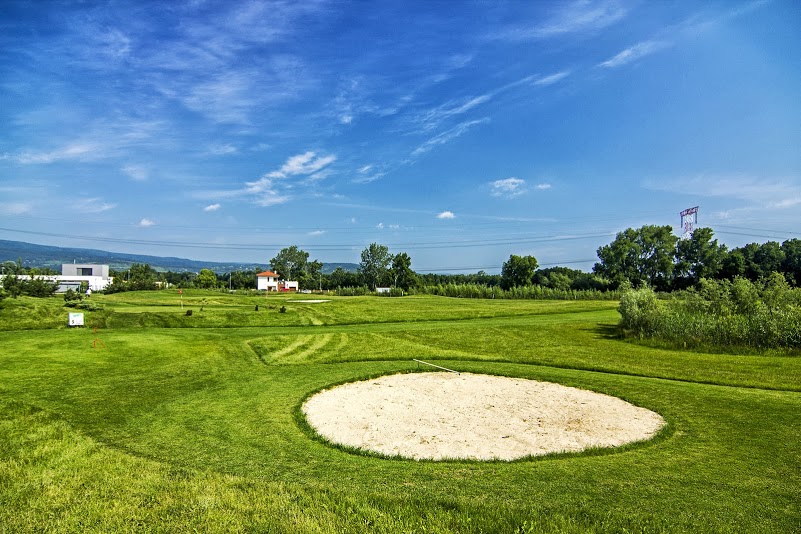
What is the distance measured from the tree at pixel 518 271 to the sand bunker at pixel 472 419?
75428 mm

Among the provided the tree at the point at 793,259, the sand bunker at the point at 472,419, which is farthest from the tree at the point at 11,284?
the tree at the point at 793,259

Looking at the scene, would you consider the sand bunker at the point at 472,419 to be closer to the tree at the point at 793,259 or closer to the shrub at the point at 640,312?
the shrub at the point at 640,312

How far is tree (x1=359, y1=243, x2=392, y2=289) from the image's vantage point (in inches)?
4387

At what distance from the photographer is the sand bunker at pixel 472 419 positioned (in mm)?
8180

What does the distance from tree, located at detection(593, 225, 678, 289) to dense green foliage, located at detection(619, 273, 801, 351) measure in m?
61.6

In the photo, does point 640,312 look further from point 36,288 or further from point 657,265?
point 657,265

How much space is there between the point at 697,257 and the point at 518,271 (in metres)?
32.8

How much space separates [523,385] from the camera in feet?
43.7

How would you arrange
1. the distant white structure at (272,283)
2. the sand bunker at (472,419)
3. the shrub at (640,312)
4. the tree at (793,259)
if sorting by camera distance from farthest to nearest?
the distant white structure at (272,283), the tree at (793,259), the shrub at (640,312), the sand bunker at (472,419)

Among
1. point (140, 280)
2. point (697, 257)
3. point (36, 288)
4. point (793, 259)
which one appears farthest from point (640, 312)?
point (140, 280)

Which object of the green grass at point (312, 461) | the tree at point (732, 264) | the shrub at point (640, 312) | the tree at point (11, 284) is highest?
the tree at point (732, 264)

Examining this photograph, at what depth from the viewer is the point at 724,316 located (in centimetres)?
2327

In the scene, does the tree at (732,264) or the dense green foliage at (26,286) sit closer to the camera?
the dense green foliage at (26,286)

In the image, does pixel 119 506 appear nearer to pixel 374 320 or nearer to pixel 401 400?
pixel 401 400
